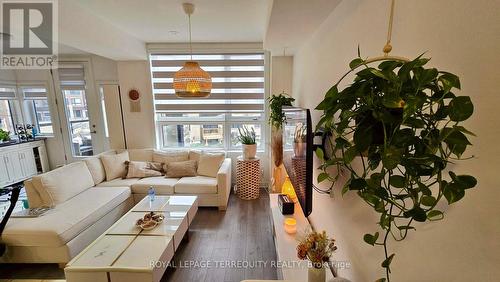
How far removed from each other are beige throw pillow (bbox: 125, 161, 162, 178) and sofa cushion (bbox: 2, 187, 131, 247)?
27.7 inches

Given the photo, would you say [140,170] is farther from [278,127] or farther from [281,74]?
[281,74]

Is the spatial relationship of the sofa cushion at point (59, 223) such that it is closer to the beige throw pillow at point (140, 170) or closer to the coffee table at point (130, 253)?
the coffee table at point (130, 253)

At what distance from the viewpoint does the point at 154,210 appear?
244 cm

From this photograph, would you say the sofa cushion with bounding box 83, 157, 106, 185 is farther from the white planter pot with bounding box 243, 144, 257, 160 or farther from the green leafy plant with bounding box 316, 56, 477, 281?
the green leafy plant with bounding box 316, 56, 477, 281

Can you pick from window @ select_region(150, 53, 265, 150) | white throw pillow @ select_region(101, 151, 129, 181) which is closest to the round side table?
window @ select_region(150, 53, 265, 150)

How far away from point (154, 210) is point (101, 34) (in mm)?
2149

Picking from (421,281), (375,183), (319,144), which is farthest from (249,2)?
(421,281)

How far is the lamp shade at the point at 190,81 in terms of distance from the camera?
2447 mm

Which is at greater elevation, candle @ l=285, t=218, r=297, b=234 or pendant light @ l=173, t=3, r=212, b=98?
pendant light @ l=173, t=3, r=212, b=98

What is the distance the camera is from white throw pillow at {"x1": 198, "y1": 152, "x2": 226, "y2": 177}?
3467 mm

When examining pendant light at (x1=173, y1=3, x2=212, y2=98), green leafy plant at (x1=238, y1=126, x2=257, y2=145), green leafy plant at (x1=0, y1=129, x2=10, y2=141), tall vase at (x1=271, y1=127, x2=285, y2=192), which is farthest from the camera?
green leafy plant at (x1=0, y1=129, x2=10, y2=141)

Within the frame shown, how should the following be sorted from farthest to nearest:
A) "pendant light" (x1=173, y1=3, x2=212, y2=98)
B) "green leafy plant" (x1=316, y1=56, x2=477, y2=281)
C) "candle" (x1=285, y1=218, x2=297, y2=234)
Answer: "pendant light" (x1=173, y1=3, x2=212, y2=98)
"candle" (x1=285, y1=218, x2=297, y2=234)
"green leafy plant" (x1=316, y1=56, x2=477, y2=281)

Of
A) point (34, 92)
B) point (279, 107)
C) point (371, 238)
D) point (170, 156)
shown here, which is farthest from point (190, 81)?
point (34, 92)

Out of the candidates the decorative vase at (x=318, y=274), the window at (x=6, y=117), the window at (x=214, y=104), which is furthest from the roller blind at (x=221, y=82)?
the window at (x=6, y=117)
